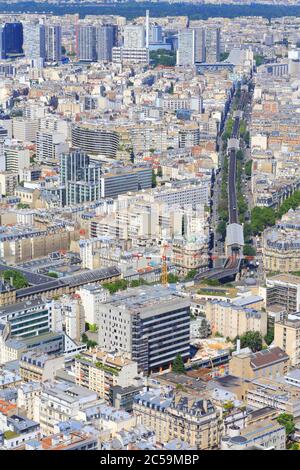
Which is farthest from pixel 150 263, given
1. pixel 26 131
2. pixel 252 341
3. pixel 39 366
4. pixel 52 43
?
pixel 52 43

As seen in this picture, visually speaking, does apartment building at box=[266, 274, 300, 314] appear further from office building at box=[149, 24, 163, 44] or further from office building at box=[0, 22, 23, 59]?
office building at box=[149, 24, 163, 44]

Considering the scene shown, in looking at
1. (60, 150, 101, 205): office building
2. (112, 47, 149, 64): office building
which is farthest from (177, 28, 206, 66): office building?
(60, 150, 101, 205): office building

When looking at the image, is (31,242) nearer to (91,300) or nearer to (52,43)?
(91,300)

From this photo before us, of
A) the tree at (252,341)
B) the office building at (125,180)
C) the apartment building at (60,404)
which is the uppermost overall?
the office building at (125,180)

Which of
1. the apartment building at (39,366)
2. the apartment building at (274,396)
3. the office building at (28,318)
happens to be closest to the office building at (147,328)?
the apartment building at (39,366)

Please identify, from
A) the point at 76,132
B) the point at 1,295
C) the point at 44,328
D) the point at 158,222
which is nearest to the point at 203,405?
the point at 44,328

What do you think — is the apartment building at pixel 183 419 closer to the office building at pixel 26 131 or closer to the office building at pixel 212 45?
the office building at pixel 26 131

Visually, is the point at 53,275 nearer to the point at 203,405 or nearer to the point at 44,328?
the point at 44,328
